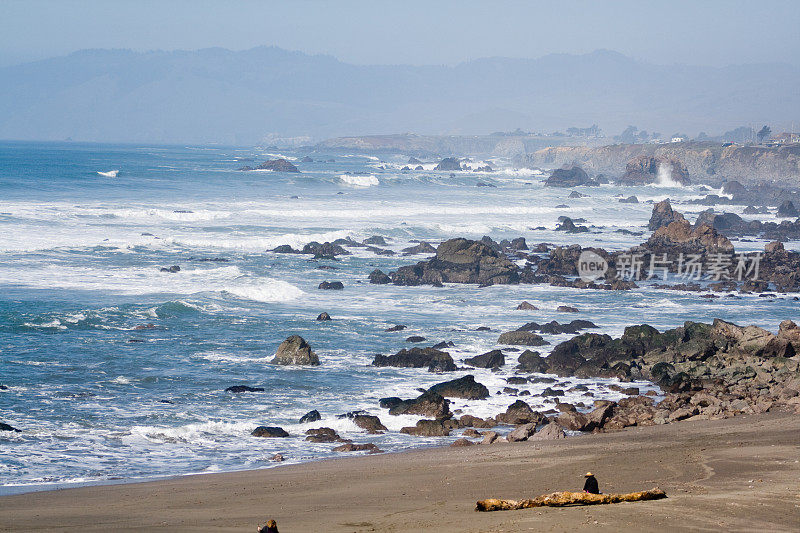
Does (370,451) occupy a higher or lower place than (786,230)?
lower

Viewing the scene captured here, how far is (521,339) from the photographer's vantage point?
25.5 metres

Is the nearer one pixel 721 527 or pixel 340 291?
pixel 721 527

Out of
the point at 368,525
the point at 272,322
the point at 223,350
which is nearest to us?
the point at 368,525

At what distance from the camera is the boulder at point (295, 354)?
73.4ft

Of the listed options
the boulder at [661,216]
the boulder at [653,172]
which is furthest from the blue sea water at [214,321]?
the boulder at [653,172]

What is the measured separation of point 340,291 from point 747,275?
737 inches

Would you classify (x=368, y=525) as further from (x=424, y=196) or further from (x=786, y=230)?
(x=424, y=196)

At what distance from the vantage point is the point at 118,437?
16344mm

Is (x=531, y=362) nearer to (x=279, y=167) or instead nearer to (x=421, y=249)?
(x=421, y=249)

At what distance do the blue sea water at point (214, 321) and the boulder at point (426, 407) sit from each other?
0.54 m

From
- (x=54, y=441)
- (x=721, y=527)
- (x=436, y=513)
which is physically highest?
(x=721, y=527)

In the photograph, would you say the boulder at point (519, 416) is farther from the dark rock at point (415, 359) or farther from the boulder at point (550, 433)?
the dark rock at point (415, 359)

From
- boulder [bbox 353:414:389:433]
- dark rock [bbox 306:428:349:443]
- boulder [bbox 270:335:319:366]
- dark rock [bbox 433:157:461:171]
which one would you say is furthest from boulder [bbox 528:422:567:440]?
dark rock [bbox 433:157:461:171]

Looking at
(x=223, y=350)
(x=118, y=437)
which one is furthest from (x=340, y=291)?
(x=118, y=437)
